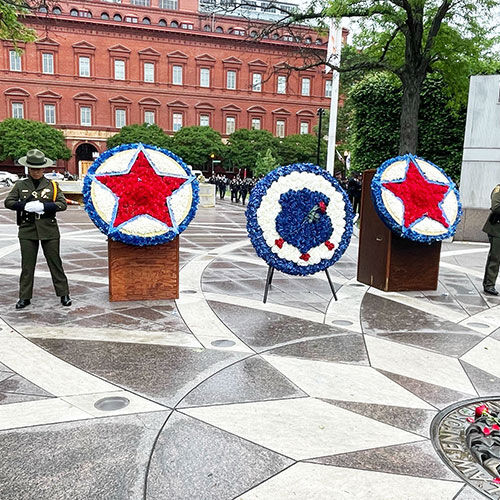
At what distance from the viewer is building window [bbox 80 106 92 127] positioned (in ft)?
185

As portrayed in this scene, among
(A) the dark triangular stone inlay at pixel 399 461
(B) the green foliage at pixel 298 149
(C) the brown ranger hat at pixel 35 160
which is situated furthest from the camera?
(B) the green foliage at pixel 298 149

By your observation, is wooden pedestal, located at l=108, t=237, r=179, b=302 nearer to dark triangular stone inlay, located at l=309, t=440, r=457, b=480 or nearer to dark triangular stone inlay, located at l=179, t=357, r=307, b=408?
dark triangular stone inlay, located at l=179, t=357, r=307, b=408

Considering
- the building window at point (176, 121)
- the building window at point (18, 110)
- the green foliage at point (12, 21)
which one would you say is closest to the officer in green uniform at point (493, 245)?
the green foliage at point (12, 21)

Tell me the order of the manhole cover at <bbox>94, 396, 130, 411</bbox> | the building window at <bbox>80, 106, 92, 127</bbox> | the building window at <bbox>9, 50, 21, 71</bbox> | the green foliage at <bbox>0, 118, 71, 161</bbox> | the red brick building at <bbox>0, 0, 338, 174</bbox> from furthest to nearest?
1. the building window at <bbox>80, 106, 92, 127</bbox>
2. the red brick building at <bbox>0, 0, 338, 174</bbox>
3. the building window at <bbox>9, 50, 21, 71</bbox>
4. the green foliage at <bbox>0, 118, 71, 161</bbox>
5. the manhole cover at <bbox>94, 396, 130, 411</bbox>

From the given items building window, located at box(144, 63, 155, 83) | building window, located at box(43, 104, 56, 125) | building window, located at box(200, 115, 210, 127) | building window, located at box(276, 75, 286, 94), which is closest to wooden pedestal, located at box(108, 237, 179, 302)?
building window, located at box(43, 104, 56, 125)

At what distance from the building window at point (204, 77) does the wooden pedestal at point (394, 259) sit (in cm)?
5562

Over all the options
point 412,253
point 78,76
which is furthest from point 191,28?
point 412,253

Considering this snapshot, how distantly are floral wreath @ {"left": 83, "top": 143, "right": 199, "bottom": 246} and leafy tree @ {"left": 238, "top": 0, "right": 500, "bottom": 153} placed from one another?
1079 centimetres

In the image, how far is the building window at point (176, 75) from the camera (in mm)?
58406

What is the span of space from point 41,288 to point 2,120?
53664 millimetres

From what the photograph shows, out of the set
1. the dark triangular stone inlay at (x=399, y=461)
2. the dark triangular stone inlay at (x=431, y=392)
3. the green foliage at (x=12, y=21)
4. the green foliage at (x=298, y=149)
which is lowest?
the dark triangular stone inlay at (x=431, y=392)

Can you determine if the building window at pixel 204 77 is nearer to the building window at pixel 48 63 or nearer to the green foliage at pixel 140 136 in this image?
the green foliage at pixel 140 136

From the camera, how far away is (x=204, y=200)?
2572 centimetres

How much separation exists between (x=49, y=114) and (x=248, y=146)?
22378 mm
